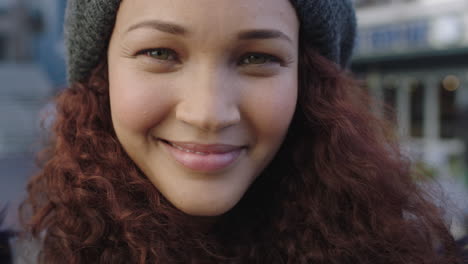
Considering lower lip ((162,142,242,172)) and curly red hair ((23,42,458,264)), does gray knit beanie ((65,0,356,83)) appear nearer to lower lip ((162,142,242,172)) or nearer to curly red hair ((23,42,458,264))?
curly red hair ((23,42,458,264))

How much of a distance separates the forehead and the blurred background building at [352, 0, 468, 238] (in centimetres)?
675

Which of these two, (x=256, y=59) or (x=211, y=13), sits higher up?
(x=211, y=13)

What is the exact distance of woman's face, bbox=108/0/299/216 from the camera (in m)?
1.04

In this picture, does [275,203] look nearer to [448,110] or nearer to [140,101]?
[140,101]

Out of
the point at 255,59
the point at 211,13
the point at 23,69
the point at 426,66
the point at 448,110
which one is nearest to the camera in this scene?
the point at 211,13

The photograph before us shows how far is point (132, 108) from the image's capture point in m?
1.08

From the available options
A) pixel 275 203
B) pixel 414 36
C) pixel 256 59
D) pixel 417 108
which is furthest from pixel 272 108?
pixel 417 108

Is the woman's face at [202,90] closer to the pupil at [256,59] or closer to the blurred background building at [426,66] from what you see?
the pupil at [256,59]

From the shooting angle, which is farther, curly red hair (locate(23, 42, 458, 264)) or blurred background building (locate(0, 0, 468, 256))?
blurred background building (locate(0, 0, 468, 256))

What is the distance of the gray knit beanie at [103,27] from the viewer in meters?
1.19

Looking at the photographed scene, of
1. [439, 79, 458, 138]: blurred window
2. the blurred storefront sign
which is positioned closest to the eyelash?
the blurred storefront sign

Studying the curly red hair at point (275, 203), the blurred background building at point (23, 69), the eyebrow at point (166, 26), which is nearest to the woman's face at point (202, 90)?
the eyebrow at point (166, 26)

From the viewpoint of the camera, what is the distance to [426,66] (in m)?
8.41

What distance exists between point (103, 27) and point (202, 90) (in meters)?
0.39
